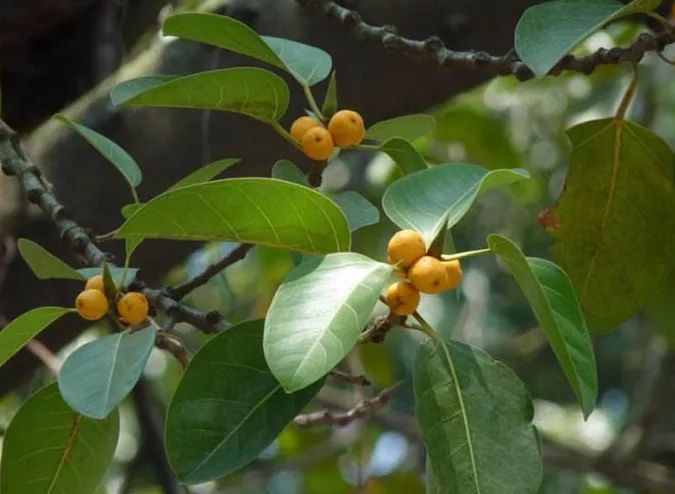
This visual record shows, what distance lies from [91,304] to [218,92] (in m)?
0.16

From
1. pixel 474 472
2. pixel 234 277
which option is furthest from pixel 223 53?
pixel 234 277

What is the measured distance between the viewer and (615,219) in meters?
1.13

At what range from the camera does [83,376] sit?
759 mm

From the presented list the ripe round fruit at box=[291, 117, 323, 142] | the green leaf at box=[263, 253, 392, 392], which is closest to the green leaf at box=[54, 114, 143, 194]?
the ripe round fruit at box=[291, 117, 323, 142]

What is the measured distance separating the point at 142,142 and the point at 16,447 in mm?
481

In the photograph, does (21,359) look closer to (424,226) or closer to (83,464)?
(83,464)

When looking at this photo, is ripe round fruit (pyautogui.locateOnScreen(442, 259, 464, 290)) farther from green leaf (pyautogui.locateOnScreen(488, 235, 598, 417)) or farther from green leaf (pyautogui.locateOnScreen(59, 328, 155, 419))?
green leaf (pyautogui.locateOnScreen(59, 328, 155, 419))

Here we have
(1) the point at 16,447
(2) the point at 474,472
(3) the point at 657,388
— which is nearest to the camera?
(2) the point at 474,472

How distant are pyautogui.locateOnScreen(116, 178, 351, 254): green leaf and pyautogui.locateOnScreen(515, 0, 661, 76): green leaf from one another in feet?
0.52

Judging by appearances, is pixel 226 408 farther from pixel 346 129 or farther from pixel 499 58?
pixel 499 58

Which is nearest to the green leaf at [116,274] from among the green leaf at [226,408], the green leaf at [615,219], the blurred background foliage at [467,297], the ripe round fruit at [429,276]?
the green leaf at [226,408]

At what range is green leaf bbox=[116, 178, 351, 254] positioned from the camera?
2.40ft

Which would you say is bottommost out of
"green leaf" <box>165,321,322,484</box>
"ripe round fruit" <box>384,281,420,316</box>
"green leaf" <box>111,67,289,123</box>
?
"green leaf" <box>165,321,322,484</box>

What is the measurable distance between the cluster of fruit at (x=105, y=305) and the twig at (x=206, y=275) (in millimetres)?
69
